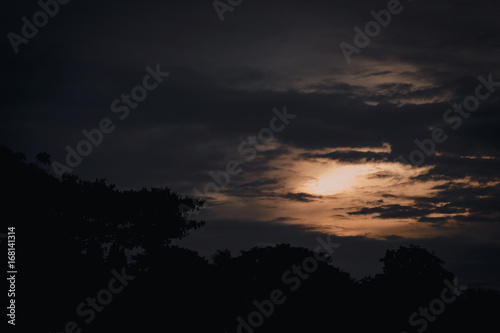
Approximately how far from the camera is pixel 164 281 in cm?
4319

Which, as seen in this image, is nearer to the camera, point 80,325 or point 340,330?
point 80,325

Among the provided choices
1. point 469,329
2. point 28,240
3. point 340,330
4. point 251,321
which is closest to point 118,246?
point 28,240

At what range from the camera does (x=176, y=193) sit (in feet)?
165

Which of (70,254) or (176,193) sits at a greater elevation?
(176,193)

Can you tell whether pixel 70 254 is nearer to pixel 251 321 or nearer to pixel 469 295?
pixel 251 321

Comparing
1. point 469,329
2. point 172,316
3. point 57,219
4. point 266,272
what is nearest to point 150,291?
point 172,316

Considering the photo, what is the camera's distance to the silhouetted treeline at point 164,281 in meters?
37.8

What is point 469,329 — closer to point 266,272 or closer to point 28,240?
point 266,272

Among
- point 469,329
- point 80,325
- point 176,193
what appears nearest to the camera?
point 80,325

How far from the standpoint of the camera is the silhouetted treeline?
37.8 m

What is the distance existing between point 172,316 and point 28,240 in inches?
478

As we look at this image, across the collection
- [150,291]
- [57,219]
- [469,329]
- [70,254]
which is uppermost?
[57,219]

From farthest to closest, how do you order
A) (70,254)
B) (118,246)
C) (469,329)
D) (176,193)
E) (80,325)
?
(176,193) → (118,246) → (469,329) → (70,254) → (80,325)

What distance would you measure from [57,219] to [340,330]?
2385 cm
